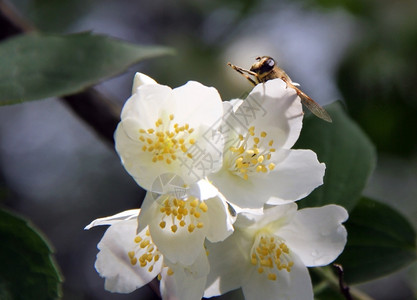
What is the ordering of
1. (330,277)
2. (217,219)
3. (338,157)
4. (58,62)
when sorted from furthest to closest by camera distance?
(58,62) → (338,157) → (330,277) → (217,219)

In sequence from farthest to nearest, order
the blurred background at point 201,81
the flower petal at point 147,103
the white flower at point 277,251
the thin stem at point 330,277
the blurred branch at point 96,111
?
1. the blurred background at point 201,81
2. the blurred branch at point 96,111
3. the thin stem at point 330,277
4. the white flower at point 277,251
5. the flower petal at point 147,103

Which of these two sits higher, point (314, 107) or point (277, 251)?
point (314, 107)

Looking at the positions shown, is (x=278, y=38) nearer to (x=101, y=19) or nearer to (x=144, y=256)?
(x=101, y=19)

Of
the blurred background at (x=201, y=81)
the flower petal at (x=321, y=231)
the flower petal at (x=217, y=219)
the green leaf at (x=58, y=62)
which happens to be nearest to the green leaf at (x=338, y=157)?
the flower petal at (x=321, y=231)

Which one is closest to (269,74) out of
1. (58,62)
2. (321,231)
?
(321,231)

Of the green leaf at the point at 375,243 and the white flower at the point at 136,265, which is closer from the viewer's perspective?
the white flower at the point at 136,265

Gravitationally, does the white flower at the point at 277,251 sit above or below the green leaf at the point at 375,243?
above

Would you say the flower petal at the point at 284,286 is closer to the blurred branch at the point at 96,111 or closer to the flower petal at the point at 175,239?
the flower petal at the point at 175,239

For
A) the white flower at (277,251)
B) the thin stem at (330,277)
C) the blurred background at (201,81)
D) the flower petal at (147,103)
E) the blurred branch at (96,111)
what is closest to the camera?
the flower petal at (147,103)

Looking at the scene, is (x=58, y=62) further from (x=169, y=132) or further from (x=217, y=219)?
(x=217, y=219)
